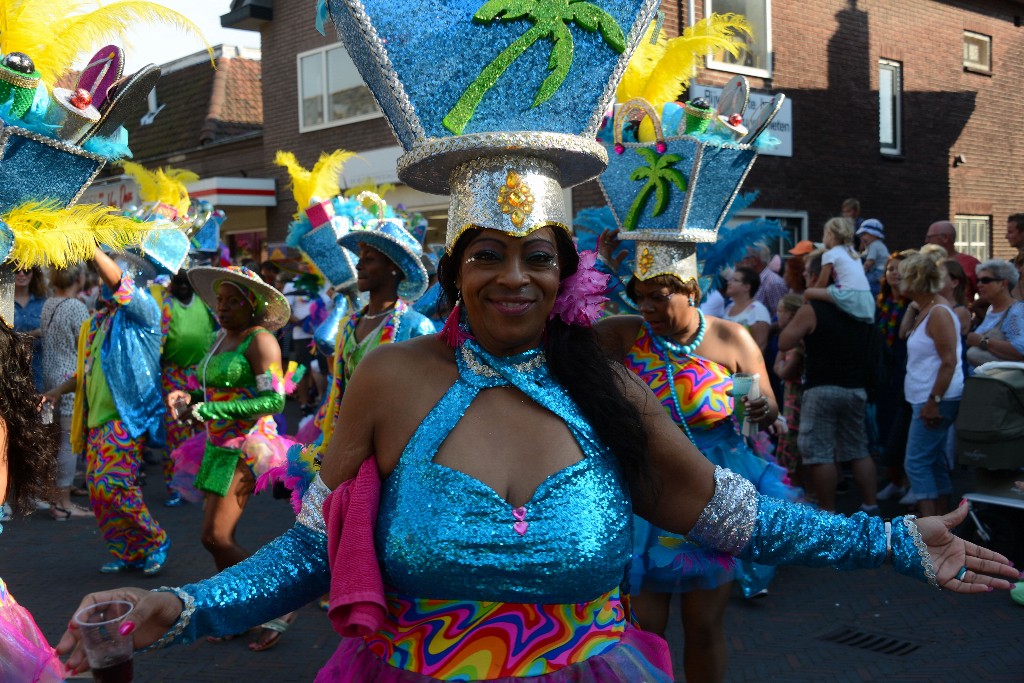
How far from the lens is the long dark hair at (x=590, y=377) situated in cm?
208

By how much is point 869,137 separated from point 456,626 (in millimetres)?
15137

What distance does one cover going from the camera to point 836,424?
7.07 meters

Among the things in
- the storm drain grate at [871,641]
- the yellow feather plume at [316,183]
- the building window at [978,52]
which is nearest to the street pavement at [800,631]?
the storm drain grate at [871,641]

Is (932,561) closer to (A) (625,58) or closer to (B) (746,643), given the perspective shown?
(A) (625,58)

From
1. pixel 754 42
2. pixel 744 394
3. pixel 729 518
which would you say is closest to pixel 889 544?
pixel 729 518

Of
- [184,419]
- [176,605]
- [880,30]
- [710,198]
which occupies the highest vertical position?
[880,30]

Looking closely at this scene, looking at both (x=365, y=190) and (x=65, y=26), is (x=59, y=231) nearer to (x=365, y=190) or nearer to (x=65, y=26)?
(x=65, y=26)

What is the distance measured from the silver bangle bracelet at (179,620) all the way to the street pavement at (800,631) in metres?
2.84

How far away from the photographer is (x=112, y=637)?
1679mm

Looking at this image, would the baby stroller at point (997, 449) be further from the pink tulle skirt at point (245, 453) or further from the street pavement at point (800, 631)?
the pink tulle skirt at point (245, 453)

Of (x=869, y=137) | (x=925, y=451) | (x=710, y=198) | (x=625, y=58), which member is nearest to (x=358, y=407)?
(x=625, y=58)

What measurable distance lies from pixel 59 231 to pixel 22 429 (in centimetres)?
56

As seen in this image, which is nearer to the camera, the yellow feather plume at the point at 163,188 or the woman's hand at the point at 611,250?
the woman's hand at the point at 611,250

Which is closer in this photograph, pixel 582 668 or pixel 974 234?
pixel 582 668
